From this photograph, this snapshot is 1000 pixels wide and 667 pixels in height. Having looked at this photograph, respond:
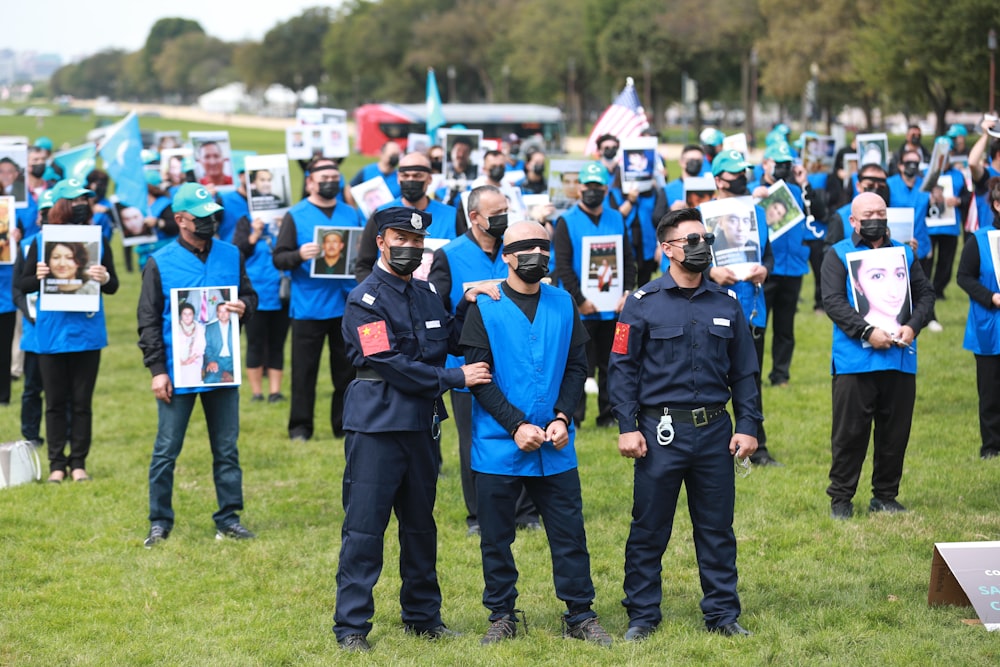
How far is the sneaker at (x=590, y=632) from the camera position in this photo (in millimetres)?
6902

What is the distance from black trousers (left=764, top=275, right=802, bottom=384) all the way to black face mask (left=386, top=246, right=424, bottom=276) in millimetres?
6466

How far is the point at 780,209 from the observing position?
11.9 meters

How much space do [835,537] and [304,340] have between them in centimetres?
536

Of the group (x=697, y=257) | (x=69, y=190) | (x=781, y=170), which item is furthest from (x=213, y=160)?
(x=697, y=257)

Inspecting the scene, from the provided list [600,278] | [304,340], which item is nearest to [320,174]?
[304,340]

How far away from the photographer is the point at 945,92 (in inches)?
1884

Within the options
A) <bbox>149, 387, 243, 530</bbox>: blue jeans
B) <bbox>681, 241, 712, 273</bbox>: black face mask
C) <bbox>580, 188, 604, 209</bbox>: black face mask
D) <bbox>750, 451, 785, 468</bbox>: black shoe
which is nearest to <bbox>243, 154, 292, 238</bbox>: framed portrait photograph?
<bbox>580, 188, 604, 209</bbox>: black face mask

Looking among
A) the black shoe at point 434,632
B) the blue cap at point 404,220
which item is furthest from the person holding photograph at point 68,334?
the black shoe at point 434,632

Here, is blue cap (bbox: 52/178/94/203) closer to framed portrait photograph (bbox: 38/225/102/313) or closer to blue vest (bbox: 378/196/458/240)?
framed portrait photograph (bbox: 38/225/102/313)

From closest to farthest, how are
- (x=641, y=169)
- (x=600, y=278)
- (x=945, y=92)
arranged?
(x=600, y=278) < (x=641, y=169) < (x=945, y=92)

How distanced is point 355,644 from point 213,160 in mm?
9185

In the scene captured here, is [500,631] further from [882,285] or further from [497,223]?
[882,285]

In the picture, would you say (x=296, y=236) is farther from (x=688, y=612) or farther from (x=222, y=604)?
(x=688, y=612)

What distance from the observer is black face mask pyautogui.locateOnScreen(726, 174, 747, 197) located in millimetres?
10164
